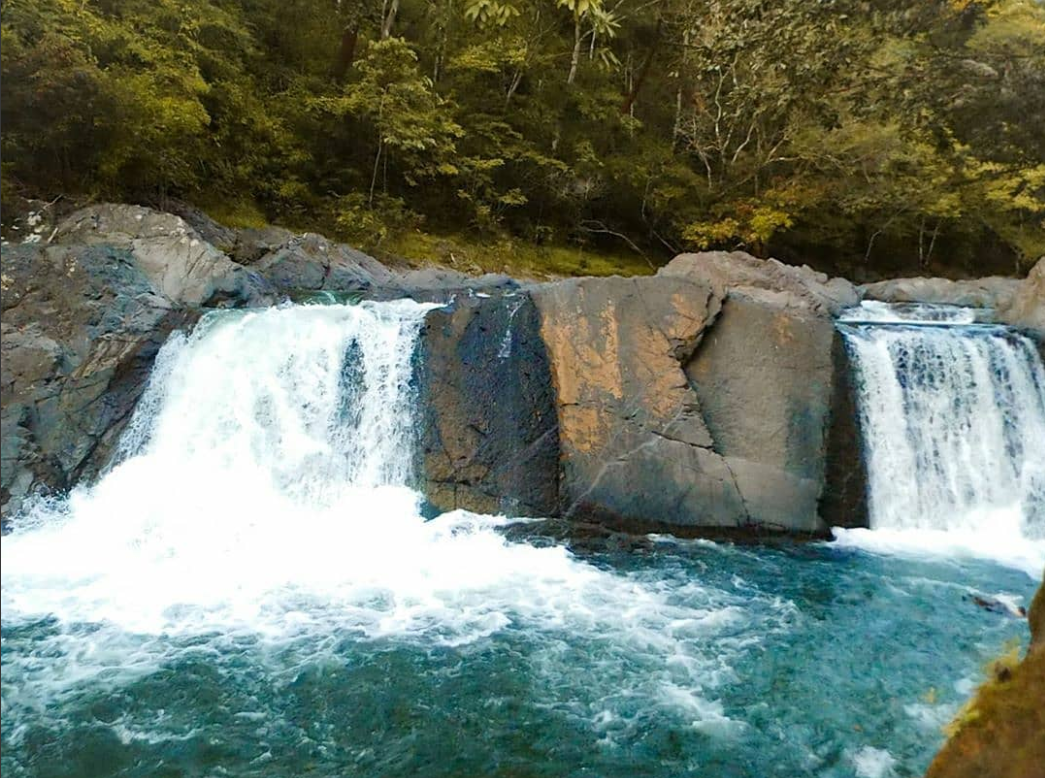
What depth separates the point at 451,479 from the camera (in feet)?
29.0

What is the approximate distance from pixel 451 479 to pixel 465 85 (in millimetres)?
12276

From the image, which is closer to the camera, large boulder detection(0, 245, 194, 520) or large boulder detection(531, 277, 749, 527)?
large boulder detection(0, 245, 194, 520)

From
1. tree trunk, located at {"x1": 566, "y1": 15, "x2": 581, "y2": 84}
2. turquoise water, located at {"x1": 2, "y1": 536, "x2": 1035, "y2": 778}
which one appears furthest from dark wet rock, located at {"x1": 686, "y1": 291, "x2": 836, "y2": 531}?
tree trunk, located at {"x1": 566, "y1": 15, "x2": 581, "y2": 84}

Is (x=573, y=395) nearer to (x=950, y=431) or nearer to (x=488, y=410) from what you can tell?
(x=488, y=410)

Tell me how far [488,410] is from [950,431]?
5968 mm

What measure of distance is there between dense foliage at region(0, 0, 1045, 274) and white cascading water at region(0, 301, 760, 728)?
391 centimetres

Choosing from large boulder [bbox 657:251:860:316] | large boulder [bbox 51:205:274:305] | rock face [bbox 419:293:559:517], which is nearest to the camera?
rock face [bbox 419:293:559:517]

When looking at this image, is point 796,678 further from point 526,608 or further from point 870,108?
point 870,108

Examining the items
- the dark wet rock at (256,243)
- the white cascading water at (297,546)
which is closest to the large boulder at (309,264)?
the dark wet rock at (256,243)

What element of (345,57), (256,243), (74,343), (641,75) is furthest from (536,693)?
(641,75)

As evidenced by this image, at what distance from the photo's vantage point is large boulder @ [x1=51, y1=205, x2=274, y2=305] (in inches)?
411

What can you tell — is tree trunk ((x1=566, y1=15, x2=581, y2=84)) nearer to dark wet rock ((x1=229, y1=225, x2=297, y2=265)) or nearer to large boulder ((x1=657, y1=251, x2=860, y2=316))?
large boulder ((x1=657, y1=251, x2=860, y2=316))

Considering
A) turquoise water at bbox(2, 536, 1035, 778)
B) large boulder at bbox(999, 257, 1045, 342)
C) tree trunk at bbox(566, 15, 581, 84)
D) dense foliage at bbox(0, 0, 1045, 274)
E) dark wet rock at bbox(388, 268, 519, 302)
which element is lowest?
turquoise water at bbox(2, 536, 1035, 778)

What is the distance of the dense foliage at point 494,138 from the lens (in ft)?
38.3
